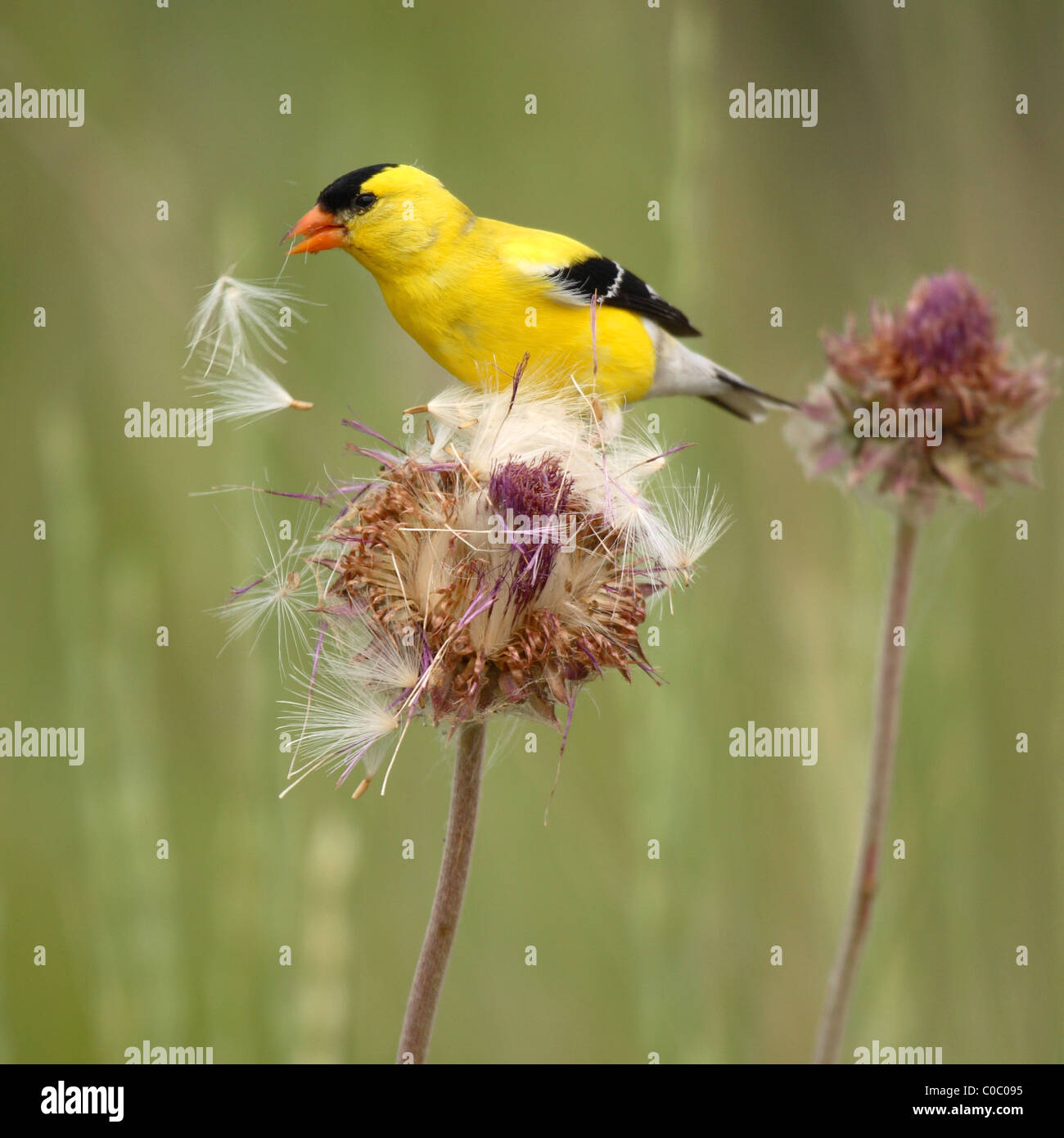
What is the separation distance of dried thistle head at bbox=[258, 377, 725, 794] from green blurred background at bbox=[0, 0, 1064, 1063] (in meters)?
0.14

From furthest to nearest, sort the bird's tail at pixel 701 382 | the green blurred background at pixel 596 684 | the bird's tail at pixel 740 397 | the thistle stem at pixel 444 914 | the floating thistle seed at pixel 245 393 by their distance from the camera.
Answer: the bird's tail at pixel 740 397 → the bird's tail at pixel 701 382 → the green blurred background at pixel 596 684 → the floating thistle seed at pixel 245 393 → the thistle stem at pixel 444 914

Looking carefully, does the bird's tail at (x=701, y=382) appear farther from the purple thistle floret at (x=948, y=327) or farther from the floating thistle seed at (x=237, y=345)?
the floating thistle seed at (x=237, y=345)

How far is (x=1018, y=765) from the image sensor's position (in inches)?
93.4

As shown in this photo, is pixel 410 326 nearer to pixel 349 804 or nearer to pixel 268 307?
pixel 268 307

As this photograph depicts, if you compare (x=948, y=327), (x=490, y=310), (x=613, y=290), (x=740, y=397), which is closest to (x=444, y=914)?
(x=490, y=310)

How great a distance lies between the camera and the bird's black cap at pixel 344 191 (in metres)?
1.86

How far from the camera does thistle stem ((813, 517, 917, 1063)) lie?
1.39 meters

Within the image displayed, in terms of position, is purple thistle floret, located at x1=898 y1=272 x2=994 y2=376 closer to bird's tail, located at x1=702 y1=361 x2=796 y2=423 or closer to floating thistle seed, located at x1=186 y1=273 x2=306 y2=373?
bird's tail, located at x1=702 y1=361 x2=796 y2=423

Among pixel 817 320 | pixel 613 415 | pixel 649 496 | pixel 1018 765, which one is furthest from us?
pixel 817 320

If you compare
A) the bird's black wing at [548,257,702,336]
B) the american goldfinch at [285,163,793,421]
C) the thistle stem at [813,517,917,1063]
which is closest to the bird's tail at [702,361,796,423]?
the bird's black wing at [548,257,702,336]

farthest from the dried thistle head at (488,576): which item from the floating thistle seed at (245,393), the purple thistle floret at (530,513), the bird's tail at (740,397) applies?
the bird's tail at (740,397)

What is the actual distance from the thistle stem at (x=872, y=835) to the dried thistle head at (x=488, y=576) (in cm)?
31
